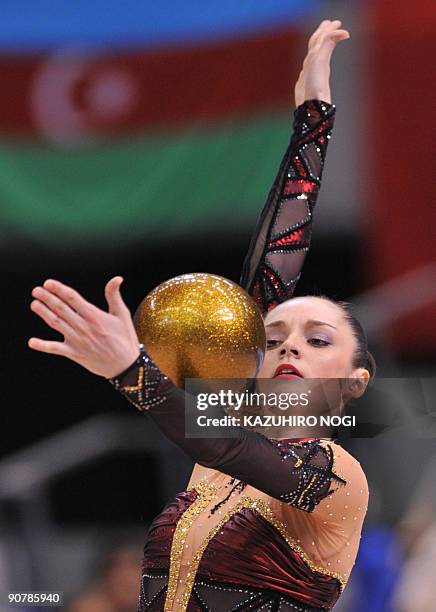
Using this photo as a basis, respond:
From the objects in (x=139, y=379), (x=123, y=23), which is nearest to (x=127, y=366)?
(x=139, y=379)

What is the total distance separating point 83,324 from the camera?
3.03 feet

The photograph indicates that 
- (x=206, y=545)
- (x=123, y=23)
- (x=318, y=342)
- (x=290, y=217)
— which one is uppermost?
(x=123, y=23)

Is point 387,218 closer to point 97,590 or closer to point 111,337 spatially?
point 97,590

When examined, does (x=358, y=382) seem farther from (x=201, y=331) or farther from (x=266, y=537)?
(x=201, y=331)

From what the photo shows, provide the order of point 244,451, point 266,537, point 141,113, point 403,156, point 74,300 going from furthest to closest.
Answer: point 141,113 → point 403,156 → point 266,537 → point 244,451 → point 74,300

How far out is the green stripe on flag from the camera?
9.29ft

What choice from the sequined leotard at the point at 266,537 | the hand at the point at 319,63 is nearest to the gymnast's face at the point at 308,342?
the sequined leotard at the point at 266,537

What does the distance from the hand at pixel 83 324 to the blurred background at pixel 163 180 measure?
1675 mm

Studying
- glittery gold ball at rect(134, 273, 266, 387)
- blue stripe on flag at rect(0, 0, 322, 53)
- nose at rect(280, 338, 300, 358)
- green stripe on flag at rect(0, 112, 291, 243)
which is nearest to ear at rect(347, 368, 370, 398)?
nose at rect(280, 338, 300, 358)

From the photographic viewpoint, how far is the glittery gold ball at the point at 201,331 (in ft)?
3.31

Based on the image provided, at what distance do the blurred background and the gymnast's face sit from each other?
1278 millimetres

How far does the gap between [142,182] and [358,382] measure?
1647 millimetres

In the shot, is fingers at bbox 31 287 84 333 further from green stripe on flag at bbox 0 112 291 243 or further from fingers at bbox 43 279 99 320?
green stripe on flag at bbox 0 112 291 243

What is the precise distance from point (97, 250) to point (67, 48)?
73cm
